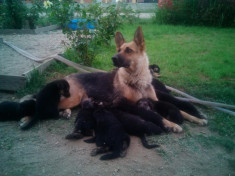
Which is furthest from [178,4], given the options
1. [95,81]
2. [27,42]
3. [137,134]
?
[137,134]

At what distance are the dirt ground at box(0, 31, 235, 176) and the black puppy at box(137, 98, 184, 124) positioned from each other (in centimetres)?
24

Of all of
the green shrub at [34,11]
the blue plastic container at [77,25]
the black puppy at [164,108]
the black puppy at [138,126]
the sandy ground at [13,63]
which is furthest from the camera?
the green shrub at [34,11]

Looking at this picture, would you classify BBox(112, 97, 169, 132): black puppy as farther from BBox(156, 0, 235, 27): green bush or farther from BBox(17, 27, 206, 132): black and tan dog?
BBox(156, 0, 235, 27): green bush

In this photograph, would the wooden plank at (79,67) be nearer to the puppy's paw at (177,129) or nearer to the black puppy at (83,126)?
the black puppy at (83,126)

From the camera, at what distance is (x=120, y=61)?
169 inches

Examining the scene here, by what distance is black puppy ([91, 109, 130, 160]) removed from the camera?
120 inches

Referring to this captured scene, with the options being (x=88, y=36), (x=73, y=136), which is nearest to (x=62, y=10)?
(x=88, y=36)

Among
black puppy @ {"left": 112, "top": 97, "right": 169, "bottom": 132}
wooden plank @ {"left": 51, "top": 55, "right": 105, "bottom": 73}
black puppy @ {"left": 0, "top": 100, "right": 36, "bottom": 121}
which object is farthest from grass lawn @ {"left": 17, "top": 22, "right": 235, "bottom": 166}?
black puppy @ {"left": 0, "top": 100, "right": 36, "bottom": 121}

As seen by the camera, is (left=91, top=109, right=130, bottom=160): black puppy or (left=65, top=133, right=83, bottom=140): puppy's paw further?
(left=65, top=133, right=83, bottom=140): puppy's paw

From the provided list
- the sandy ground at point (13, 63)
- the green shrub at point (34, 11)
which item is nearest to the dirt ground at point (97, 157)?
the sandy ground at point (13, 63)

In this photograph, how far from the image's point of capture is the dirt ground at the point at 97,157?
2.77 metres

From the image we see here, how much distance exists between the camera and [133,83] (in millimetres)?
4543

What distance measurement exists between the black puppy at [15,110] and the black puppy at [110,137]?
4.85ft

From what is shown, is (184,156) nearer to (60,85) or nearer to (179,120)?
(179,120)
